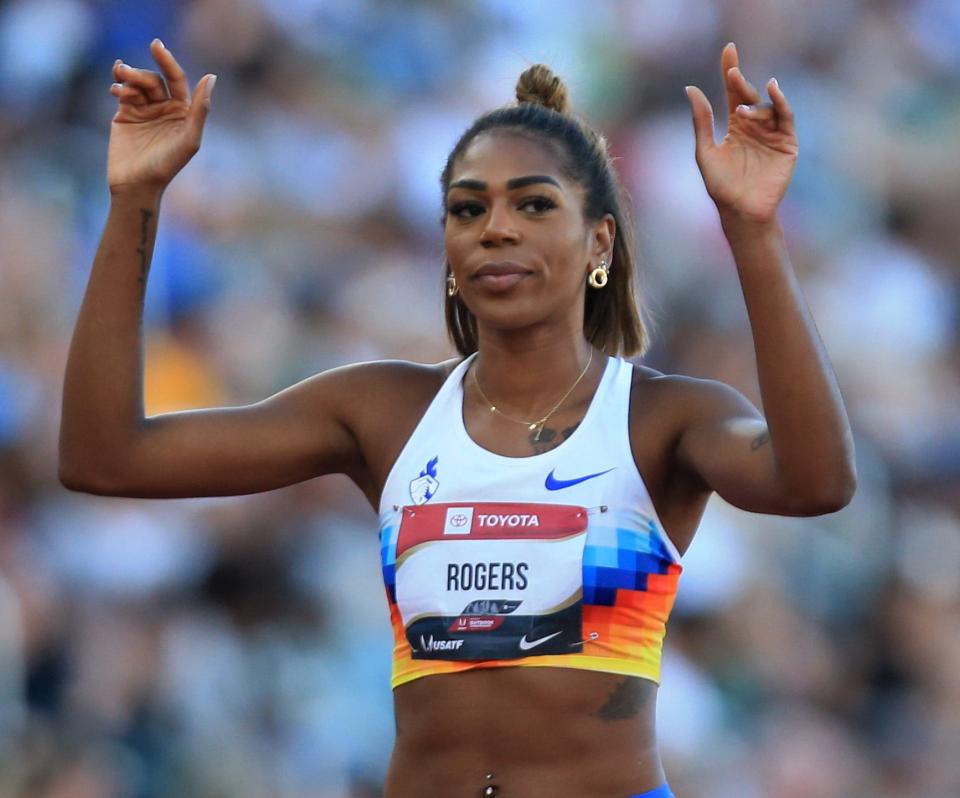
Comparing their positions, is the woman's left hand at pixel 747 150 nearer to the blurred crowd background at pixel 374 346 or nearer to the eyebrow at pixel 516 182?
the eyebrow at pixel 516 182

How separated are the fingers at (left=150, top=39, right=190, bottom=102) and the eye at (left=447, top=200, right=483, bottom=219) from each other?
0.58m

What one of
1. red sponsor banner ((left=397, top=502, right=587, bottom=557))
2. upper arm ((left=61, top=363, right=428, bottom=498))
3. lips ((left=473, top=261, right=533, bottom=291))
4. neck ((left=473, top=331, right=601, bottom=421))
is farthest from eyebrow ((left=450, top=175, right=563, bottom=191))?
red sponsor banner ((left=397, top=502, right=587, bottom=557))

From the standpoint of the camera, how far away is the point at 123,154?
140 inches

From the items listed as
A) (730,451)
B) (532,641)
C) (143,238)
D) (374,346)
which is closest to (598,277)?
(730,451)

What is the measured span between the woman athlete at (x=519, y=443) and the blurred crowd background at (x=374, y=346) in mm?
2300

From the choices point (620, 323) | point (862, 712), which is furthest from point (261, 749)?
point (620, 323)

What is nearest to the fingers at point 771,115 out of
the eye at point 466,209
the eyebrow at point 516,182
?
the eyebrow at point 516,182

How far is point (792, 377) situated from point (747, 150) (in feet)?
1.39

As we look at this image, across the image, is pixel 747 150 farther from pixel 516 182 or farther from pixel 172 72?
pixel 172 72

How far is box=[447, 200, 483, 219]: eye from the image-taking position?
368cm

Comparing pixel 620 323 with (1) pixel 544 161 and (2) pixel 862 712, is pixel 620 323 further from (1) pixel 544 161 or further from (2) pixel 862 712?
(2) pixel 862 712

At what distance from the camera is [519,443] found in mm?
3646

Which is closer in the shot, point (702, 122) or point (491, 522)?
point (702, 122)

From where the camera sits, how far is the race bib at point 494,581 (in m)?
3.43
